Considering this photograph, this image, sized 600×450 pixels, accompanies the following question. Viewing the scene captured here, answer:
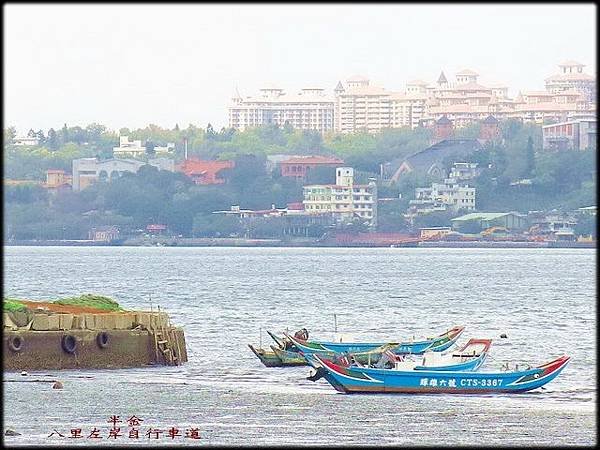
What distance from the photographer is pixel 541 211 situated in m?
198

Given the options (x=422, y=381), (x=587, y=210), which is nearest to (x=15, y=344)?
(x=422, y=381)

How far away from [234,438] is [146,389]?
779 centimetres

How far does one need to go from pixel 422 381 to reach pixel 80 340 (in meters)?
7.94

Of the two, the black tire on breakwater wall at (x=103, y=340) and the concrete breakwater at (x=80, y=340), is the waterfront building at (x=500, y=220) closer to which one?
the concrete breakwater at (x=80, y=340)

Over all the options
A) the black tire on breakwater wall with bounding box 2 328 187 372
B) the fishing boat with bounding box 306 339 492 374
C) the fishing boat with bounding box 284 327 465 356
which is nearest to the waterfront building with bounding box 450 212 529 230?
the fishing boat with bounding box 284 327 465 356

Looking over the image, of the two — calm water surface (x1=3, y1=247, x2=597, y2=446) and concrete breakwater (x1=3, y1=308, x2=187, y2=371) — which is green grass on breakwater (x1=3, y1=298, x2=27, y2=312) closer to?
concrete breakwater (x1=3, y1=308, x2=187, y2=371)

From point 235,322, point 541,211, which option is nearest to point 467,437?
point 235,322

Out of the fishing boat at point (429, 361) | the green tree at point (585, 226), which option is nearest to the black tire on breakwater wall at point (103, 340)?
the fishing boat at point (429, 361)

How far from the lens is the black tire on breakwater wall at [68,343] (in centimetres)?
4191

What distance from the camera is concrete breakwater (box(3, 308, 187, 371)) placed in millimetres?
41688

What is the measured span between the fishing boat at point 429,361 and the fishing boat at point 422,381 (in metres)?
0.29

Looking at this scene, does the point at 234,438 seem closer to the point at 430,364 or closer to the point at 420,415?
the point at 420,415

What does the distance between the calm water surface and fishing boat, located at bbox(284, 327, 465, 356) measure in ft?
2.16

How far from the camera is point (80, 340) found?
4222cm
